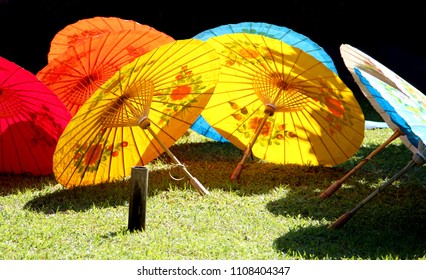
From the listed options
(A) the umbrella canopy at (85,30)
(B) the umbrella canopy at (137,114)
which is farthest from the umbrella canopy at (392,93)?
(A) the umbrella canopy at (85,30)

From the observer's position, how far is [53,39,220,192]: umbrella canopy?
14.7 feet

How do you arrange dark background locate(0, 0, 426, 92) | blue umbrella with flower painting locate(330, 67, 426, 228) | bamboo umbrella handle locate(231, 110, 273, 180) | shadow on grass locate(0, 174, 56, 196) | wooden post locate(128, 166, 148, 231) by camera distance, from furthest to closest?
1. dark background locate(0, 0, 426, 92)
2. bamboo umbrella handle locate(231, 110, 273, 180)
3. shadow on grass locate(0, 174, 56, 196)
4. wooden post locate(128, 166, 148, 231)
5. blue umbrella with flower painting locate(330, 67, 426, 228)

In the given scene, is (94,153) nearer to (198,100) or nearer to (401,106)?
(198,100)

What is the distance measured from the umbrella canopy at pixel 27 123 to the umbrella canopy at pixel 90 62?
41 cm

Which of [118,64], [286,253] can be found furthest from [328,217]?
[118,64]

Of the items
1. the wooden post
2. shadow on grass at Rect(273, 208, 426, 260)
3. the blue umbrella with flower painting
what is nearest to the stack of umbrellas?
the wooden post

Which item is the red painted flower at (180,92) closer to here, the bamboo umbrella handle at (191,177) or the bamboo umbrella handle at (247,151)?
the bamboo umbrella handle at (191,177)

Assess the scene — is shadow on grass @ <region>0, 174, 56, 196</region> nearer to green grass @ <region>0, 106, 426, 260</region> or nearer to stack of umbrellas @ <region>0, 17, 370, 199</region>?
green grass @ <region>0, 106, 426, 260</region>

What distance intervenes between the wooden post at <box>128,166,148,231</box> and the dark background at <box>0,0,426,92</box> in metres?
6.37

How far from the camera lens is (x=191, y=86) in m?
4.90

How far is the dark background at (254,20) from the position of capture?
9969 mm

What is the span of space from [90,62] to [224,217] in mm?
1794
